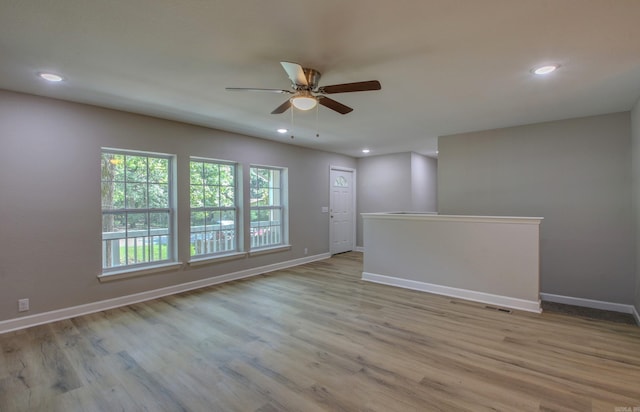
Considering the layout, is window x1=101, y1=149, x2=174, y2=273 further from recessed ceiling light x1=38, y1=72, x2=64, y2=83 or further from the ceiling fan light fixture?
the ceiling fan light fixture

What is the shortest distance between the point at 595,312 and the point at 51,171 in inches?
262

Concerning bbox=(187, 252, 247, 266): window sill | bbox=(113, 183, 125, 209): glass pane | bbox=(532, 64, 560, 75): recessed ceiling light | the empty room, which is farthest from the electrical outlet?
bbox=(532, 64, 560, 75): recessed ceiling light

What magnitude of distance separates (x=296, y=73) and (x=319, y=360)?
2.30m

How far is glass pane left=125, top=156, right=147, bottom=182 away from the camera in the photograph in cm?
400

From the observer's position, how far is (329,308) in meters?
3.67

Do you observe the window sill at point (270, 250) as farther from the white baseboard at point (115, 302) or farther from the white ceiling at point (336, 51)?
the white ceiling at point (336, 51)

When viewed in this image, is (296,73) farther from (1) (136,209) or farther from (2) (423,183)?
(2) (423,183)

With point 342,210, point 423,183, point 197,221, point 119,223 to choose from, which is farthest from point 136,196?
point 423,183

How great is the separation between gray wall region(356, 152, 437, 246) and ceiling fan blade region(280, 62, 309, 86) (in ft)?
16.4

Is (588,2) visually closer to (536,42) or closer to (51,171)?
(536,42)

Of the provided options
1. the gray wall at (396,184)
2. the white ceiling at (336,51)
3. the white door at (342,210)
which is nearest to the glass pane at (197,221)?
the white ceiling at (336,51)

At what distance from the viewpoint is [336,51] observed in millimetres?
2285

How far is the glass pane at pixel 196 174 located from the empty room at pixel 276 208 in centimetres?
4

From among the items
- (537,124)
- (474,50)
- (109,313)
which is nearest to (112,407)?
(109,313)
